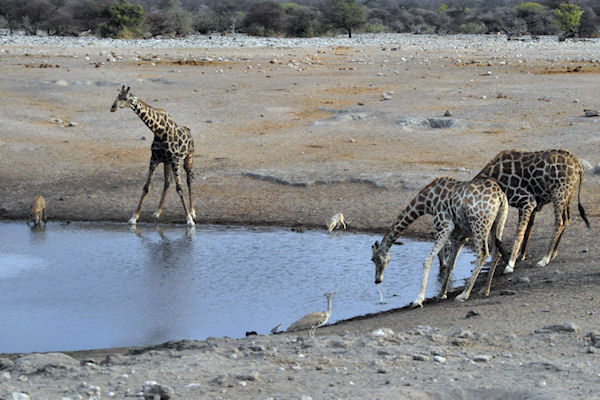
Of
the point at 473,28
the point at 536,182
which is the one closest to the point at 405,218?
the point at 536,182

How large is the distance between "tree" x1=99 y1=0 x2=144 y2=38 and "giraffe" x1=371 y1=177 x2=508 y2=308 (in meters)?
29.5

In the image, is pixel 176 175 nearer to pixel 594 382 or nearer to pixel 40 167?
pixel 40 167

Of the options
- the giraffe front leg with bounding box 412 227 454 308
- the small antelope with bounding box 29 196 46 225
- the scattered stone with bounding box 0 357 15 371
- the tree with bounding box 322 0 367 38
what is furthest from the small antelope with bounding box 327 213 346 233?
the tree with bounding box 322 0 367 38

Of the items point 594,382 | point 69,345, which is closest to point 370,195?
point 69,345

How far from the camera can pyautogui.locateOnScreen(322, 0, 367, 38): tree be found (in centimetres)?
4344

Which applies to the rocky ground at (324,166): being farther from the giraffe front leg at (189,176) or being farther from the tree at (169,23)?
the tree at (169,23)

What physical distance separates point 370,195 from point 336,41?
25.6 m

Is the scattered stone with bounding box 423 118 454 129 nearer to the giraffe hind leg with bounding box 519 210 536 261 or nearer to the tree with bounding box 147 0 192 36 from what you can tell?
the giraffe hind leg with bounding box 519 210 536 261

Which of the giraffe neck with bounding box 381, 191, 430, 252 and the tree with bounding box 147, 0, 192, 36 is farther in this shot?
the tree with bounding box 147, 0, 192, 36

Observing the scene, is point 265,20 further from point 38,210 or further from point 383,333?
point 383,333

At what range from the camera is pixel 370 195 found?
12820 millimetres

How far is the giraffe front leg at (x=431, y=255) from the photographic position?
841cm

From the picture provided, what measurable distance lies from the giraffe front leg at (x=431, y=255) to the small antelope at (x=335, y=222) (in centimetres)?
274

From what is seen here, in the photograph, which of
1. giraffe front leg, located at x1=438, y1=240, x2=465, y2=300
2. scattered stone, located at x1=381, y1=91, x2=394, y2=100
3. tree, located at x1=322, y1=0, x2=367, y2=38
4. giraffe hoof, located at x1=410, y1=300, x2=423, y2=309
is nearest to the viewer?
giraffe hoof, located at x1=410, y1=300, x2=423, y2=309
